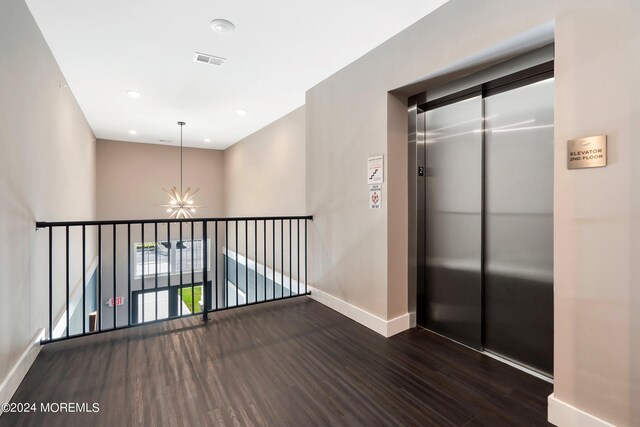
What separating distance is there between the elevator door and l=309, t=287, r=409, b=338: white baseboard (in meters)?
0.27

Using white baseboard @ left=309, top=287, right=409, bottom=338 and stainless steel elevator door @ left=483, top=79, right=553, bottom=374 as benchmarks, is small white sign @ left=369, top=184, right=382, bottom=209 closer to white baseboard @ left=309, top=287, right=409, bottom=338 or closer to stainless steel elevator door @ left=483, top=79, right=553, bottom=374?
stainless steel elevator door @ left=483, top=79, right=553, bottom=374

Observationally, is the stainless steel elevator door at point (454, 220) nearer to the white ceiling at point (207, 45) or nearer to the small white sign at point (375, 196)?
the small white sign at point (375, 196)

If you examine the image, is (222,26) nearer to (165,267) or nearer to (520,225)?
(520,225)

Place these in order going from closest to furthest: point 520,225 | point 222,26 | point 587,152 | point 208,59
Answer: point 587,152, point 520,225, point 222,26, point 208,59

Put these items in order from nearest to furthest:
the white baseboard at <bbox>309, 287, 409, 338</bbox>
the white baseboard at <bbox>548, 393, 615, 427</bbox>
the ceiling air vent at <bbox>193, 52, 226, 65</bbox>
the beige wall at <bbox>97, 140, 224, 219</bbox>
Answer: the white baseboard at <bbox>548, 393, 615, 427</bbox> < the white baseboard at <bbox>309, 287, 409, 338</bbox> < the ceiling air vent at <bbox>193, 52, 226, 65</bbox> < the beige wall at <bbox>97, 140, 224, 219</bbox>

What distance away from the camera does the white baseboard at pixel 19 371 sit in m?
1.76

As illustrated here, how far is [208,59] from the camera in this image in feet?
10.2

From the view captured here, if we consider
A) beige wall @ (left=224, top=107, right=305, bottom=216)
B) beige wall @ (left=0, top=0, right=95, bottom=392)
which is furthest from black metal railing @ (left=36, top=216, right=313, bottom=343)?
beige wall @ (left=0, top=0, right=95, bottom=392)

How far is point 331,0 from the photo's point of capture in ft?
7.27

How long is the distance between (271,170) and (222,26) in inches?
127

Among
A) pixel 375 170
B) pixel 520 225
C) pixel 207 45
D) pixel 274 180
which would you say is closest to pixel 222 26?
pixel 207 45

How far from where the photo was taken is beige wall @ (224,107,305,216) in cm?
480

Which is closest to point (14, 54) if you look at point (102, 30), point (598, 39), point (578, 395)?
point (102, 30)

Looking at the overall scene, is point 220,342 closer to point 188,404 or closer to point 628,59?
point 188,404
